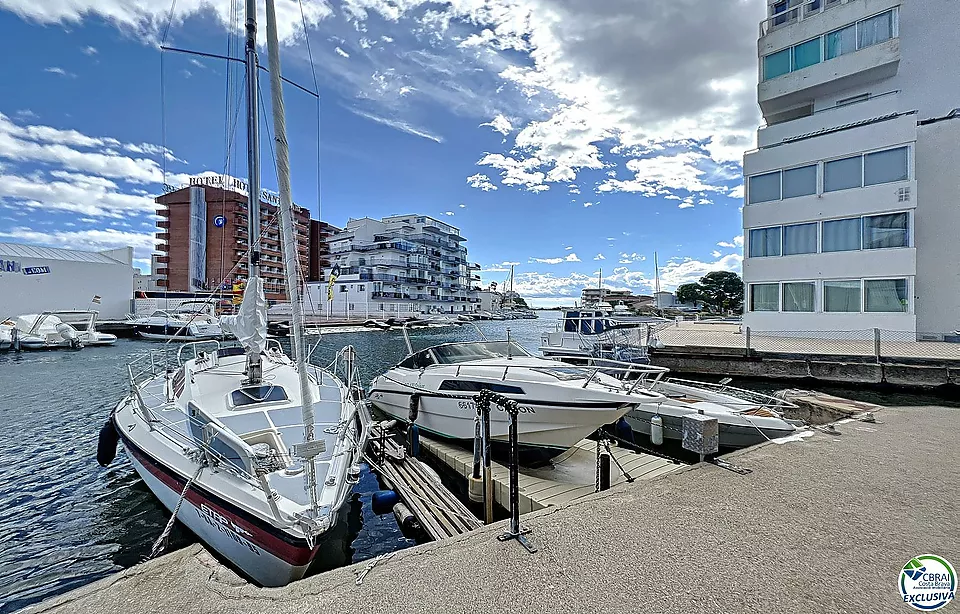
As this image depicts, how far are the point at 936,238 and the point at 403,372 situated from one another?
24135 mm

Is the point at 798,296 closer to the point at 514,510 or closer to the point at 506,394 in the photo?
the point at 506,394

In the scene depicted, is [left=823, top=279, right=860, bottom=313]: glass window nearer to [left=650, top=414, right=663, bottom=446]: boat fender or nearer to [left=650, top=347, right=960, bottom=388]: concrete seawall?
[left=650, top=347, right=960, bottom=388]: concrete seawall

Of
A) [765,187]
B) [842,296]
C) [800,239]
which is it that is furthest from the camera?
[765,187]

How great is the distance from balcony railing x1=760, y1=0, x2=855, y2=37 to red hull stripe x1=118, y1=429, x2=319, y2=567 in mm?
30757

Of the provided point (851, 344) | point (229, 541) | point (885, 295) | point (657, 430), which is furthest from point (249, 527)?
point (885, 295)

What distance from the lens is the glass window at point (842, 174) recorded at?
762 inches

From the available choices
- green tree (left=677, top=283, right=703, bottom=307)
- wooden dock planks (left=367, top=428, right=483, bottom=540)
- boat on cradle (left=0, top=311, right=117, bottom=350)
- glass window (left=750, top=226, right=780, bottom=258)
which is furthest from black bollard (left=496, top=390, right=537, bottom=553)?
green tree (left=677, top=283, right=703, bottom=307)

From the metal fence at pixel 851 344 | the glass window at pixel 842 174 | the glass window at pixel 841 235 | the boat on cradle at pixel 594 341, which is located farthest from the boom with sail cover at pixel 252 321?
the glass window at pixel 842 174

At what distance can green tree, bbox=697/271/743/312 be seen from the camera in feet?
261

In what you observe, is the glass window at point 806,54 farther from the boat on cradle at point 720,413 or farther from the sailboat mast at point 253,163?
the sailboat mast at point 253,163

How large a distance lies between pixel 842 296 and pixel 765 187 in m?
6.32

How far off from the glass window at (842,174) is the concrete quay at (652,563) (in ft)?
64.0

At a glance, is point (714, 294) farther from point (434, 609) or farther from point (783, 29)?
point (434, 609)

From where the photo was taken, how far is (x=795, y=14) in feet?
75.2
